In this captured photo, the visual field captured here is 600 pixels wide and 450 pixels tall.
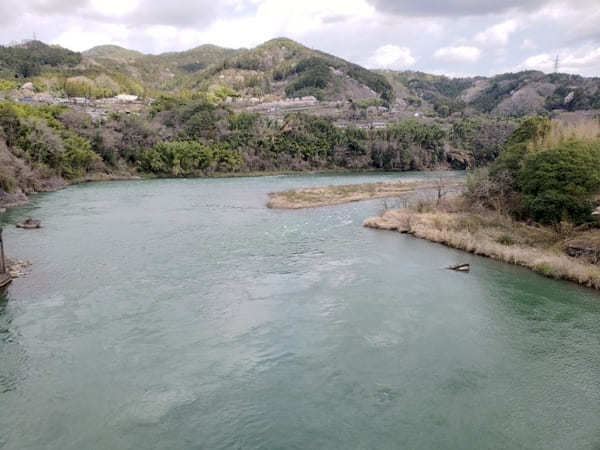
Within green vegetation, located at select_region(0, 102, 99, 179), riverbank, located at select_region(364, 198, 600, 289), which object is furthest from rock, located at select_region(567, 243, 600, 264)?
green vegetation, located at select_region(0, 102, 99, 179)

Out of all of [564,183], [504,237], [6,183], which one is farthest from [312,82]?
[504,237]

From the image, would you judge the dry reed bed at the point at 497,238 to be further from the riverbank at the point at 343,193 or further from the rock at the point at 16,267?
the rock at the point at 16,267

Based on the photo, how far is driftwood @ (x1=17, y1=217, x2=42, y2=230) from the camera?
89.0ft

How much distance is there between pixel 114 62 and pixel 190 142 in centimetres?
12714

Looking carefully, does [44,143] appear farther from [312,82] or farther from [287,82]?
[287,82]

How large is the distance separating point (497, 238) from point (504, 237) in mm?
346

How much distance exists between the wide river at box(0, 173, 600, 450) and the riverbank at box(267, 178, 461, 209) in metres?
13.2

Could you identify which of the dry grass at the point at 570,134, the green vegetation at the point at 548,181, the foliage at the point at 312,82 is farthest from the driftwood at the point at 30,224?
the foliage at the point at 312,82

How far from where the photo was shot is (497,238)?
2388 centimetres

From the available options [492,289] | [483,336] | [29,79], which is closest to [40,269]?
[483,336]

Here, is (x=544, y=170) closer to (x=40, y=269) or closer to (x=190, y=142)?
(x=40, y=269)

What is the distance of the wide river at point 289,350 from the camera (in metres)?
9.82

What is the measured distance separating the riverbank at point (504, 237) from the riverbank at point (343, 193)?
20.5 feet

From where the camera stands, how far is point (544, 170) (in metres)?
23.9
